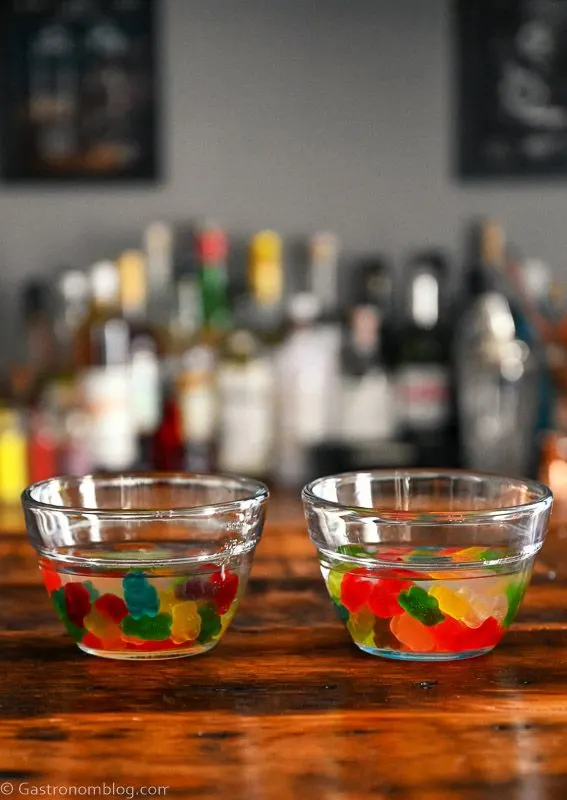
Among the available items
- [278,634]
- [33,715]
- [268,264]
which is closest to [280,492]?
[268,264]

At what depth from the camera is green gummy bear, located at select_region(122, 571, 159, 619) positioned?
0.60m

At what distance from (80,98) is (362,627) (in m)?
1.43

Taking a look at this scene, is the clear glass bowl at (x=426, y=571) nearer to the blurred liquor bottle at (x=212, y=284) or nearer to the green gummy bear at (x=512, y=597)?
the green gummy bear at (x=512, y=597)

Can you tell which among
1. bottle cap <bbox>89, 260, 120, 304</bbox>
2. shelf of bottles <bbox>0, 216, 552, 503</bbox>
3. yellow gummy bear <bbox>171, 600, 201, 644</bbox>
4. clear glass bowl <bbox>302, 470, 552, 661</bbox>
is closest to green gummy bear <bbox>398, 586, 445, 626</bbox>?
clear glass bowl <bbox>302, 470, 552, 661</bbox>

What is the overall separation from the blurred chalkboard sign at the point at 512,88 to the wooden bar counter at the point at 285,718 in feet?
4.39

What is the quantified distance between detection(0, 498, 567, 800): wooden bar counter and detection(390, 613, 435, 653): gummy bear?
1 cm

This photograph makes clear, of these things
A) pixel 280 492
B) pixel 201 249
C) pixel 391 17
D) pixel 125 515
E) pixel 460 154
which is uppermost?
pixel 391 17

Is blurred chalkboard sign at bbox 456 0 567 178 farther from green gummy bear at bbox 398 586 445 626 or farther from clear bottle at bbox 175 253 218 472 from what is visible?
green gummy bear at bbox 398 586 445 626

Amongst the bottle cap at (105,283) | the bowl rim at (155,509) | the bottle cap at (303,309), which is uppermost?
the bottle cap at (105,283)

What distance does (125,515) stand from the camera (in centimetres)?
60

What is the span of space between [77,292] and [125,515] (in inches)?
47.2

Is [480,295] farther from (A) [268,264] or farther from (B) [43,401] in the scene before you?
(B) [43,401]

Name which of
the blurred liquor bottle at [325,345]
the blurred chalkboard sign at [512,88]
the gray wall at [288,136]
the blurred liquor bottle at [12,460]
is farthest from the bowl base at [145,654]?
the blurred chalkboard sign at [512,88]

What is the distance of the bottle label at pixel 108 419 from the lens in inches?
64.1
